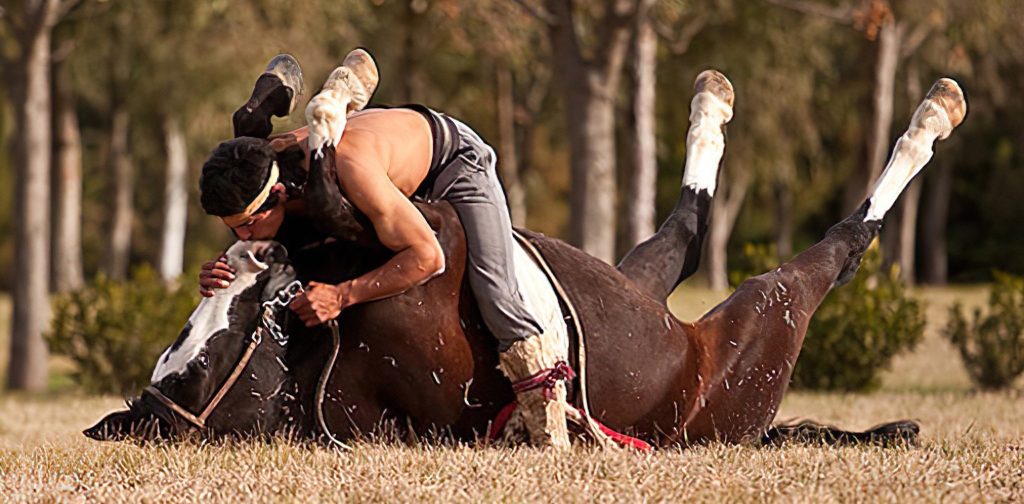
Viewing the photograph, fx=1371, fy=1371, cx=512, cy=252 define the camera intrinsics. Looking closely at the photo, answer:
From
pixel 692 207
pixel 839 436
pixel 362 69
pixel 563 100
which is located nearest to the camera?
pixel 362 69

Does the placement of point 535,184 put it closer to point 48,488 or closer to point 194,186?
point 194,186

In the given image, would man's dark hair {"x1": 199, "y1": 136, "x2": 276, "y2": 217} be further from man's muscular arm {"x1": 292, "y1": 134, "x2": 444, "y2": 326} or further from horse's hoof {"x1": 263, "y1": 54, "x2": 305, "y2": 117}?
horse's hoof {"x1": 263, "y1": 54, "x2": 305, "y2": 117}

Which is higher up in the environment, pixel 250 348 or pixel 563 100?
pixel 563 100

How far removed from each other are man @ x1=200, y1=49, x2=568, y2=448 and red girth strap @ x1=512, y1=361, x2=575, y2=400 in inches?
0.5

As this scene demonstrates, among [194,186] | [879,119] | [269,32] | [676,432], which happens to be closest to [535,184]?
[194,186]

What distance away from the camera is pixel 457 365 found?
17.0 feet

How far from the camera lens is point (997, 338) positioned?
11961 mm

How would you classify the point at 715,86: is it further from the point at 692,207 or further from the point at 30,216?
the point at 30,216

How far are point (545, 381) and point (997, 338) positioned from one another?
8012 mm

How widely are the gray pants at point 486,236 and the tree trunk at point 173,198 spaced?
84.9ft

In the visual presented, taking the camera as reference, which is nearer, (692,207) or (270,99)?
(270,99)

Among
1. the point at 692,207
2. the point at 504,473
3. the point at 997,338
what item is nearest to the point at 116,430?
the point at 504,473

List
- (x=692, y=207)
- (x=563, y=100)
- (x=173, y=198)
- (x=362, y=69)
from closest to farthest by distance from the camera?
1. (x=362, y=69)
2. (x=692, y=207)
3. (x=563, y=100)
4. (x=173, y=198)

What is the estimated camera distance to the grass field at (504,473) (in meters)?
4.21
